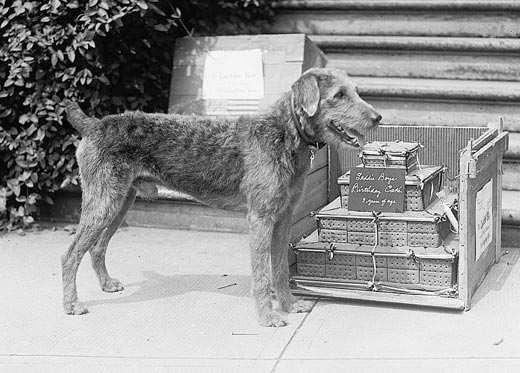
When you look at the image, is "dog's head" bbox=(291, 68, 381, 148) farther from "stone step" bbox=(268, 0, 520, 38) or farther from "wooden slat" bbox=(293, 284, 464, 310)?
"stone step" bbox=(268, 0, 520, 38)

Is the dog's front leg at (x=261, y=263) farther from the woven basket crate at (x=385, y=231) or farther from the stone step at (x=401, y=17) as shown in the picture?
the stone step at (x=401, y=17)

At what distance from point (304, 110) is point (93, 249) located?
1.65 meters

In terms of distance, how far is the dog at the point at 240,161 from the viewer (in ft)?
14.6

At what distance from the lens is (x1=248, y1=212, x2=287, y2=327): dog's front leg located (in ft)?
14.9

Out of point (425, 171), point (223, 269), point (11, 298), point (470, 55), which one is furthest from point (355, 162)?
point (11, 298)

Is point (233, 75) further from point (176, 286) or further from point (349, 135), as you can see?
point (349, 135)

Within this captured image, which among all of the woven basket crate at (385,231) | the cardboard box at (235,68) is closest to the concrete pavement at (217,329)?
the woven basket crate at (385,231)

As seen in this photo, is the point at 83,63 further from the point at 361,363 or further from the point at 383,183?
the point at 361,363

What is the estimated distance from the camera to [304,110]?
4.40 m

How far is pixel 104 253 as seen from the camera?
5156 millimetres

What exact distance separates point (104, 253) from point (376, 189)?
1706 millimetres

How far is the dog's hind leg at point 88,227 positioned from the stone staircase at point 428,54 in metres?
2.64

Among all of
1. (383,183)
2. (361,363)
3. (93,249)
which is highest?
(383,183)

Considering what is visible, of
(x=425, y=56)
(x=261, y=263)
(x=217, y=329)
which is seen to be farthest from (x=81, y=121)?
(x=425, y=56)
